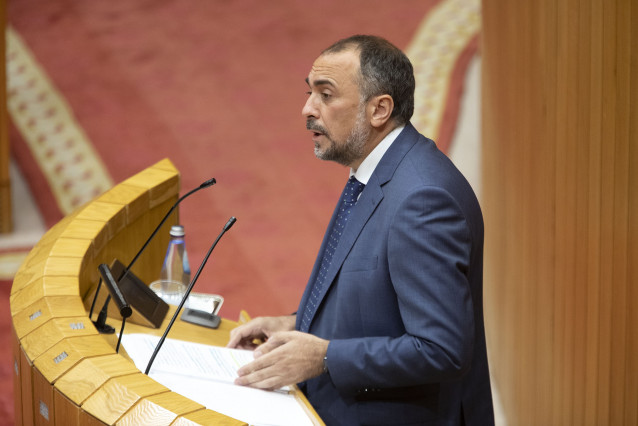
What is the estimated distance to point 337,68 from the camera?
4.34 feet

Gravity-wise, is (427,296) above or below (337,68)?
below

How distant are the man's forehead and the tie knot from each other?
163 millimetres

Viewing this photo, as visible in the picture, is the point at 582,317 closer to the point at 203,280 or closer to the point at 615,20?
the point at 615,20

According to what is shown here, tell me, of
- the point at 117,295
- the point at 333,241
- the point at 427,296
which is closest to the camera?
the point at 427,296

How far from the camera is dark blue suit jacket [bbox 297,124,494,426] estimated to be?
1.17 m

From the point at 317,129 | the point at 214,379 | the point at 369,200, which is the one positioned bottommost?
the point at 214,379

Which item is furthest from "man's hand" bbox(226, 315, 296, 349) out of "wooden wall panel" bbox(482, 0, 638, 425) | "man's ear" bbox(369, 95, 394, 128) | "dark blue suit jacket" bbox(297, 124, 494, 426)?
"wooden wall panel" bbox(482, 0, 638, 425)

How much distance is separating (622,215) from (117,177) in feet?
9.90

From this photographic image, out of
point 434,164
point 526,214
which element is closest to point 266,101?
point 526,214

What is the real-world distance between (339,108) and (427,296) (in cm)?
34

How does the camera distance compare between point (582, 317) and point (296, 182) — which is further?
point (296, 182)

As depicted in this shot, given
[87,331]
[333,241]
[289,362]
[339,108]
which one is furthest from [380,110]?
[87,331]

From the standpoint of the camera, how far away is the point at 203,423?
3.30 feet

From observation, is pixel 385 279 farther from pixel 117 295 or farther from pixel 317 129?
pixel 117 295
